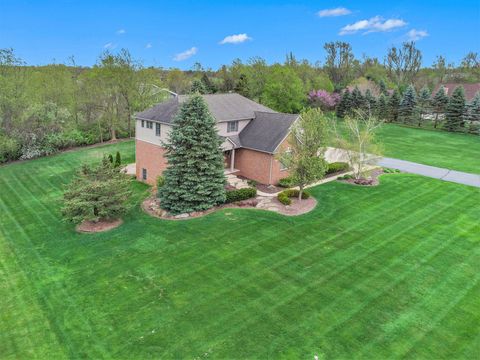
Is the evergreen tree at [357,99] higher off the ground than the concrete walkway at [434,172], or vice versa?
the evergreen tree at [357,99]

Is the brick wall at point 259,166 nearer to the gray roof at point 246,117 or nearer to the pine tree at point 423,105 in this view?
the gray roof at point 246,117

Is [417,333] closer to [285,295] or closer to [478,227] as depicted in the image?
[285,295]

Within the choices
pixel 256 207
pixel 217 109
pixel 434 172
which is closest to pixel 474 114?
pixel 434 172

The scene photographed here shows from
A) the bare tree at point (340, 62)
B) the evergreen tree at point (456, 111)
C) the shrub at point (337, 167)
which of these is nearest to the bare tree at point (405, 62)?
the bare tree at point (340, 62)

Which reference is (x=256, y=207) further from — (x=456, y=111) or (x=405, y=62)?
Result: (x=405, y=62)

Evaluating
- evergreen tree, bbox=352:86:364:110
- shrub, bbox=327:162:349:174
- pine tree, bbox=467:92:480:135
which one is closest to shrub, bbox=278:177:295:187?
shrub, bbox=327:162:349:174

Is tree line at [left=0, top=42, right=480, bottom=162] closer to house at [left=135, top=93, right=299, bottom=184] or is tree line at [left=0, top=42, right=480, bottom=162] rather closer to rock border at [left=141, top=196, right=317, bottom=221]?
house at [left=135, top=93, right=299, bottom=184]
